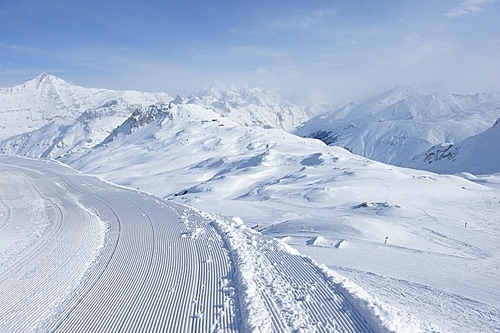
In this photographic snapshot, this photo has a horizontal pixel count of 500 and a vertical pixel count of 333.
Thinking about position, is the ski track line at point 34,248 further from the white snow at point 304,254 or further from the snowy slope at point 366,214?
the snowy slope at point 366,214

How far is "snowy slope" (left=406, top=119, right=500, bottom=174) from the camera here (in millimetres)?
109387

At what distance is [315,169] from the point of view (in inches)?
1923

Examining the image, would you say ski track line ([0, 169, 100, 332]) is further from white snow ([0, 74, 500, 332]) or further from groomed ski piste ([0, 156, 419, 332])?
white snow ([0, 74, 500, 332])

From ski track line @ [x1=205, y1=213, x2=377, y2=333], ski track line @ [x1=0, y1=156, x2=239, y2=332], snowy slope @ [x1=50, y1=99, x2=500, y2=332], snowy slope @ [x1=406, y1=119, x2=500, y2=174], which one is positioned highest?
ski track line @ [x1=0, y1=156, x2=239, y2=332]

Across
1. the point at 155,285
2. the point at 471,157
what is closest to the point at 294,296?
the point at 155,285

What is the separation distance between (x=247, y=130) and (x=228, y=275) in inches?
3056

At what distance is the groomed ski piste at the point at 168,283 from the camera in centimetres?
904

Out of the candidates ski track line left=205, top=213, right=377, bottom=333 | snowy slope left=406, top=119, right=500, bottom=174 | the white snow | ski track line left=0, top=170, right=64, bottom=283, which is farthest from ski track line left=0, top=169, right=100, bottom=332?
snowy slope left=406, top=119, right=500, bottom=174

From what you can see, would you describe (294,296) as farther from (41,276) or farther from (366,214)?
(366,214)

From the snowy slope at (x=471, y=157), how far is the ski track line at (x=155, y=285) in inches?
4425

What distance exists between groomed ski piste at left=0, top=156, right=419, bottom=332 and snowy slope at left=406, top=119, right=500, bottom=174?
111753 millimetres

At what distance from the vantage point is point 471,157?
120m

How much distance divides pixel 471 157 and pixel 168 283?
13605 cm

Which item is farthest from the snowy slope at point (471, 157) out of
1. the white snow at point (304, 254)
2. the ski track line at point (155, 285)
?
the ski track line at point (155, 285)
